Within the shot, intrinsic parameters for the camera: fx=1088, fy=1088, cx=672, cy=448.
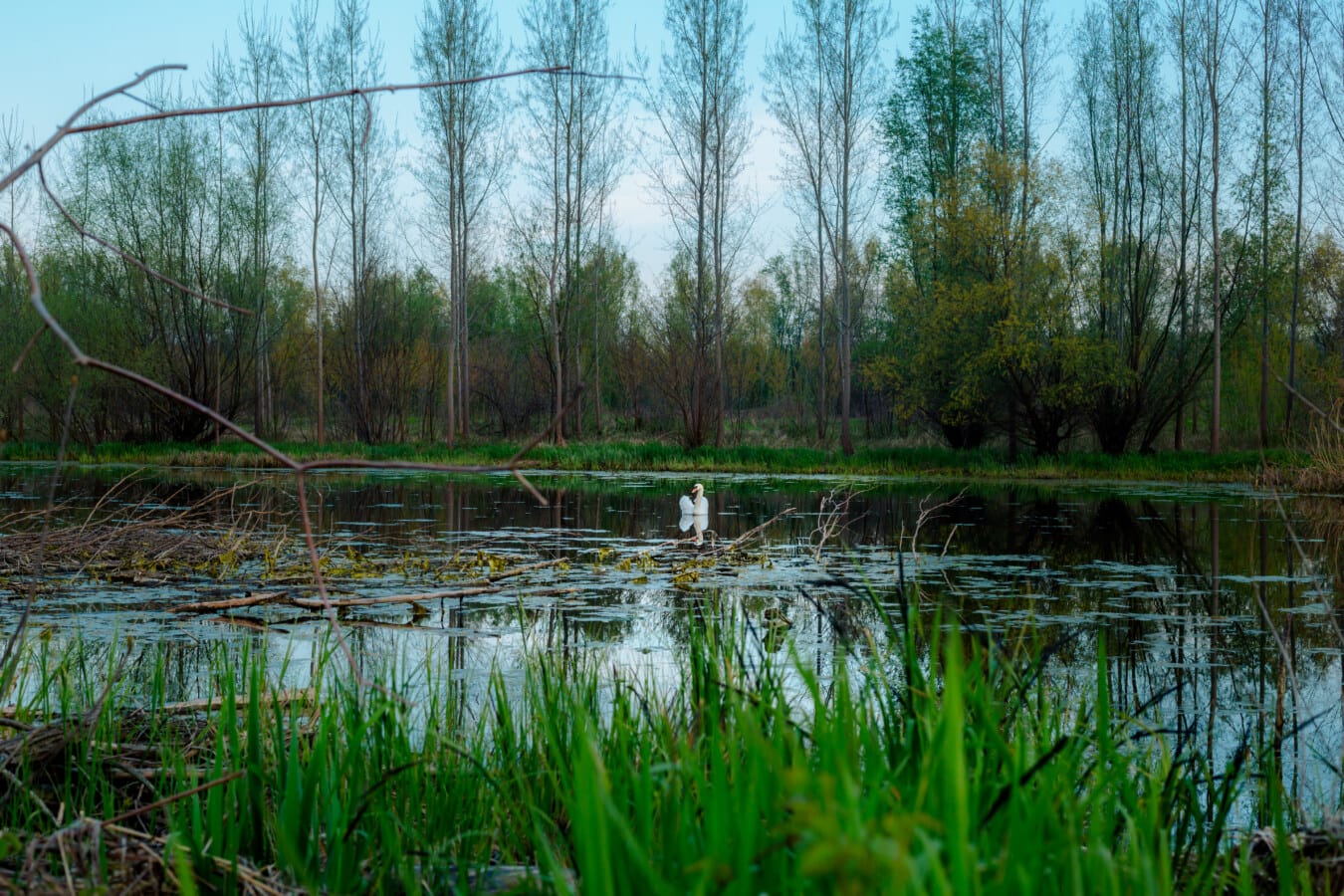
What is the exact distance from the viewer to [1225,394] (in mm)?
31062

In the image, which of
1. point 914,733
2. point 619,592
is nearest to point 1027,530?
point 619,592

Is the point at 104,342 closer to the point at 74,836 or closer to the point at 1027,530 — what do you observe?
the point at 1027,530

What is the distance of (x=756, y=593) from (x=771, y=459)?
1706 cm

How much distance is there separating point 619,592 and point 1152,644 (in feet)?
10.1

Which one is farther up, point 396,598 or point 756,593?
point 396,598

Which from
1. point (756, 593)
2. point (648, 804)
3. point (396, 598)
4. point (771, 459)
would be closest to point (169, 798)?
point (648, 804)

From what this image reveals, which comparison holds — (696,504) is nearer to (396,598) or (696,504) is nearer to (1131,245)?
(396,598)

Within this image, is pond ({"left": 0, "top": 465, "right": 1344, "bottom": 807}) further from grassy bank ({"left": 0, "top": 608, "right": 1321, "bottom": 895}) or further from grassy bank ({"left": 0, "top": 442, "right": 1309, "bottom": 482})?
grassy bank ({"left": 0, "top": 442, "right": 1309, "bottom": 482})

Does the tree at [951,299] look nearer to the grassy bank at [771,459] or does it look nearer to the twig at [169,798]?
the grassy bank at [771,459]

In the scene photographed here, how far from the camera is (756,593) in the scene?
6.60 meters

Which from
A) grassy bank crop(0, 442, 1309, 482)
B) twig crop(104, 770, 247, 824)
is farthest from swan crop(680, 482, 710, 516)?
grassy bank crop(0, 442, 1309, 482)

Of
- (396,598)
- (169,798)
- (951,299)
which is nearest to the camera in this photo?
(169,798)

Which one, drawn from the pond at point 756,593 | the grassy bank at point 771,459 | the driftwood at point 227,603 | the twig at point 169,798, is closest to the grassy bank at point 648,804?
the twig at point 169,798

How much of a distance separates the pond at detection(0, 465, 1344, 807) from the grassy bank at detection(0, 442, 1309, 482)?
362 inches
